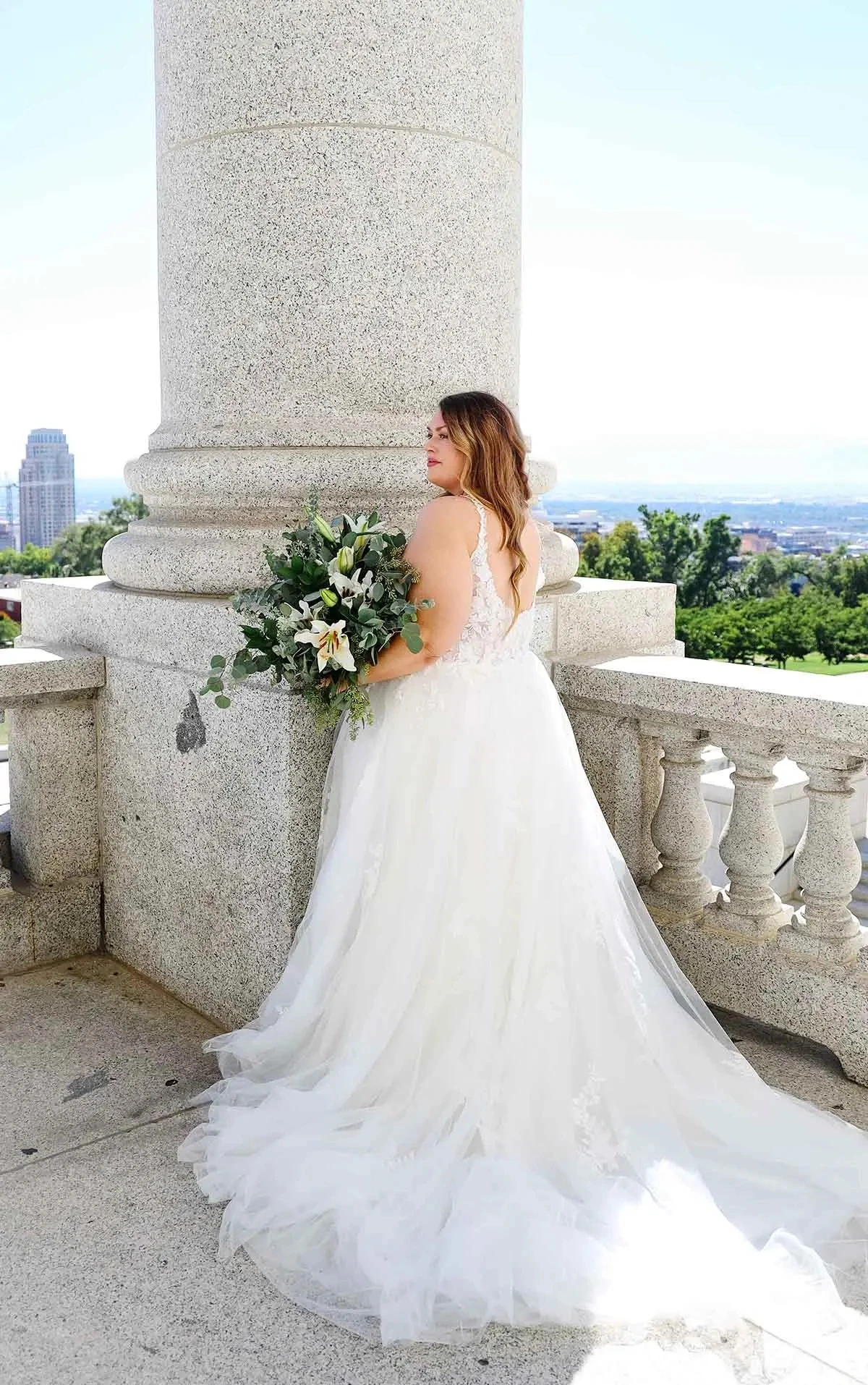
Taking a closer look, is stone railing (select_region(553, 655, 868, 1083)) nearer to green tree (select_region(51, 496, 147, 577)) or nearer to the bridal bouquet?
the bridal bouquet

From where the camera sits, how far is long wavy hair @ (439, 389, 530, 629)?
385 cm

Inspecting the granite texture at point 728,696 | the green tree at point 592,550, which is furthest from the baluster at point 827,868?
the green tree at point 592,550

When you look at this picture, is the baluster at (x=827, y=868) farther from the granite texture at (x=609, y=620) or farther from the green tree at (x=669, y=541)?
the green tree at (x=669, y=541)

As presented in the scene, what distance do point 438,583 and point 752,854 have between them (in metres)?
1.73

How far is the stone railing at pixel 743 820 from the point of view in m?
4.41

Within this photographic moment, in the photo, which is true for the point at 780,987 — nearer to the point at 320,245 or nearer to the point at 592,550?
the point at 320,245

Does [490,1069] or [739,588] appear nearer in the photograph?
[490,1069]

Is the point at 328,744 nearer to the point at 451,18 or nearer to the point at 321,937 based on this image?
the point at 321,937

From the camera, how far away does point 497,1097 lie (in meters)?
3.60

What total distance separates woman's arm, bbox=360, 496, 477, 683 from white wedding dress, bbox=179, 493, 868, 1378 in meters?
0.07

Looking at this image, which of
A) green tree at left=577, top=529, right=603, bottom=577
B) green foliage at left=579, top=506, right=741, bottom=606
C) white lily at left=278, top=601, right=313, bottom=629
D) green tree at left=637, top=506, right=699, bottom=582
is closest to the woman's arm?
white lily at left=278, top=601, right=313, bottom=629

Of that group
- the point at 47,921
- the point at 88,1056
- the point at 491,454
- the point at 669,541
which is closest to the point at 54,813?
the point at 47,921

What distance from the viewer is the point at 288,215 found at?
4.64 meters

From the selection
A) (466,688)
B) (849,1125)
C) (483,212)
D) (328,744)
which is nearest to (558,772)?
(466,688)
